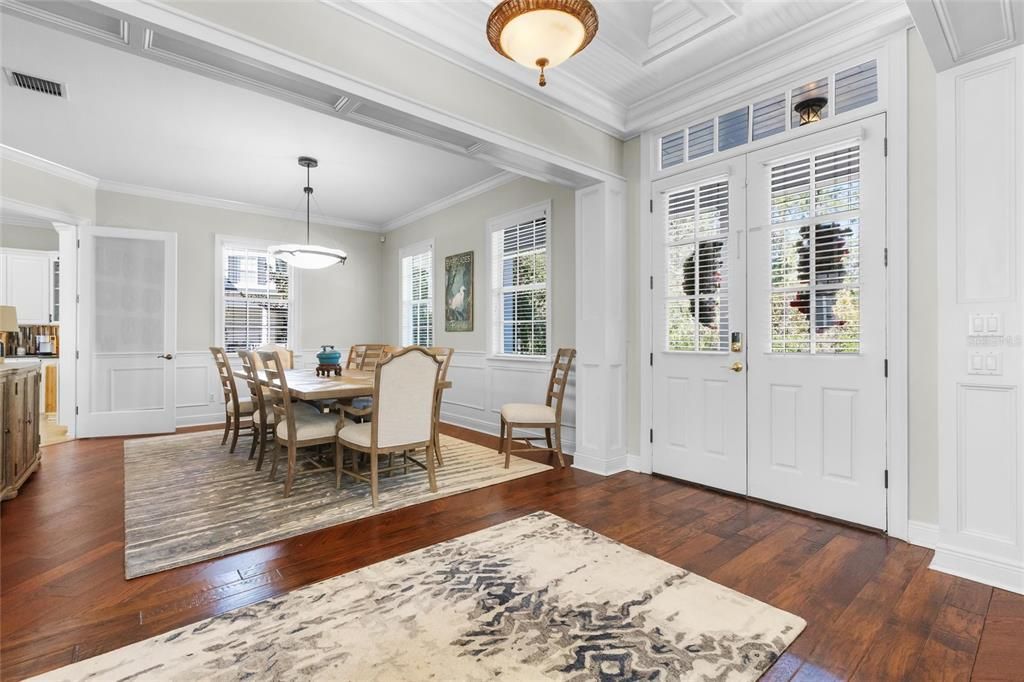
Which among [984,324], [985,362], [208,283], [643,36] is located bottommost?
[985,362]

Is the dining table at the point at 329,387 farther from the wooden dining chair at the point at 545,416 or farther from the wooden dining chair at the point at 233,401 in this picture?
the wooden dining chair at the point at 545,416

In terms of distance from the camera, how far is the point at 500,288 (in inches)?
215

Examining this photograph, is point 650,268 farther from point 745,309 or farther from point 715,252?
point 745,309

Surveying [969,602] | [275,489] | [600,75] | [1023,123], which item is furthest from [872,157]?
[275,489]

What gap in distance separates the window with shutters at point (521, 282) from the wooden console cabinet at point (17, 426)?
13.1 ft

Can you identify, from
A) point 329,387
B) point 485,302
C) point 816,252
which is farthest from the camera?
point 485,302

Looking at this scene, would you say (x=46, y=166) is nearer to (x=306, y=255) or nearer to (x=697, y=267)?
(x=306, y=255)

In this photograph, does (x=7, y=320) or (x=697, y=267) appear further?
(x=7, y=320)

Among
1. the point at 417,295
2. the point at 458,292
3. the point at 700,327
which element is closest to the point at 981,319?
the point at 700,327

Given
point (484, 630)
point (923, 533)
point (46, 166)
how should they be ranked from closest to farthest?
point (484, 630)
point (923, 533)
point (46, 166)

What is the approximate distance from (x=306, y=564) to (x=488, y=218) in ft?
13.9

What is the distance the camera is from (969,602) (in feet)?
6.53

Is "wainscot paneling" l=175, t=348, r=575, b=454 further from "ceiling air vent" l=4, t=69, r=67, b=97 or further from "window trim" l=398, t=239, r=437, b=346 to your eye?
"ceiling air vent" l=4, t=69, r=67, b=97

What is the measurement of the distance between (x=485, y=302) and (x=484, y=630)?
4.14 metres
